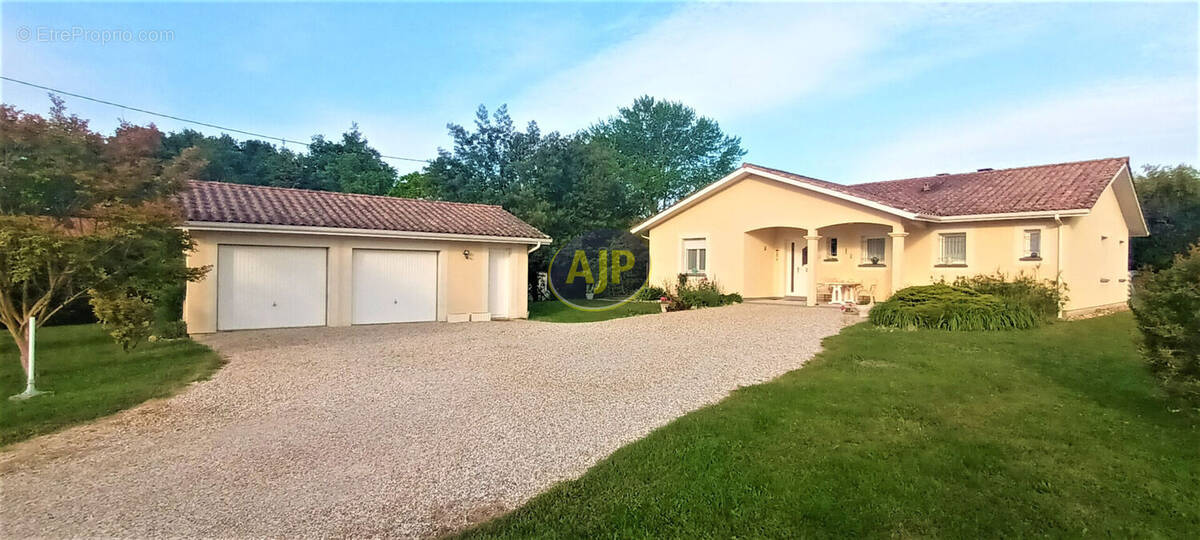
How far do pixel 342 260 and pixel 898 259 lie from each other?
1390 cm

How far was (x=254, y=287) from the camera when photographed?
12.8m

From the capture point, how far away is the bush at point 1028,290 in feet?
45.5

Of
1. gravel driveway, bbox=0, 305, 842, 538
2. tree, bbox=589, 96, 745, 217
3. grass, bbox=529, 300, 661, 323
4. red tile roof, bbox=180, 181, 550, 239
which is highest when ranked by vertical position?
tree, bbox=589, 96, 745, 217

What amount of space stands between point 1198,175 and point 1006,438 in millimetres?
31492

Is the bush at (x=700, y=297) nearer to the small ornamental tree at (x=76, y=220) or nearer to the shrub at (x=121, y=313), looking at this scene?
the small ornamental tree at (x=76, y=220)

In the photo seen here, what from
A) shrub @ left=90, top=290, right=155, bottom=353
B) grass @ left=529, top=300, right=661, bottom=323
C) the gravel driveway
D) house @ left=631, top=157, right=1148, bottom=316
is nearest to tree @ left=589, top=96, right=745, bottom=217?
house @ left=631, top=157, right=1148, bottom=316

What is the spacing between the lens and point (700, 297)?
17.8 meters

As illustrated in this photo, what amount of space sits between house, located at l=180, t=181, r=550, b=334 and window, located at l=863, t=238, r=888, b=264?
9582 mm

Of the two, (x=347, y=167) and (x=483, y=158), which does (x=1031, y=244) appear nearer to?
(x=483, y=158)

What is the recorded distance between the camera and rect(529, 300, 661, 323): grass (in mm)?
16859

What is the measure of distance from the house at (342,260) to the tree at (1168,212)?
26973mm

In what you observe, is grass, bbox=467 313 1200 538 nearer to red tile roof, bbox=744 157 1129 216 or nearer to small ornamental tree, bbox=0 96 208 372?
small ornamental tree, bbox=0 96 208 372

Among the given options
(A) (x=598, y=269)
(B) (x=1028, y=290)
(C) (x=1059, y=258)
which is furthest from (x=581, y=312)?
(C) (x=1059, y=258)

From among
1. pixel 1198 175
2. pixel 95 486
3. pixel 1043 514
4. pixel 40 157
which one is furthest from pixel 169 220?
pixel 1198 175
